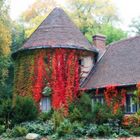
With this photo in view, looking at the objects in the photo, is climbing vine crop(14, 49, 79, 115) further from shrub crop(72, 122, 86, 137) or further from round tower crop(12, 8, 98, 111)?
shrub crop(72, 122, 86, 137)

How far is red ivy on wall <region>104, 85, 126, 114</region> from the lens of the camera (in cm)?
2264

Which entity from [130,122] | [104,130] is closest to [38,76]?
[130,122]

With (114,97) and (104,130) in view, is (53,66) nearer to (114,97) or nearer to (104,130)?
(114,97)

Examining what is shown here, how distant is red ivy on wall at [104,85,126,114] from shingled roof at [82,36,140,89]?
504 mm

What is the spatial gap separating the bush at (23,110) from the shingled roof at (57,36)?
5809 mm

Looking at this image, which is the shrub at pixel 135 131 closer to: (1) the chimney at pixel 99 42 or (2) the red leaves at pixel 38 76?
(2) the red leaves at pixel 38 76

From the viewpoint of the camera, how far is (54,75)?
Answer: 2558 centimetres

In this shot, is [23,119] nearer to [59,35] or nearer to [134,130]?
[134,130]

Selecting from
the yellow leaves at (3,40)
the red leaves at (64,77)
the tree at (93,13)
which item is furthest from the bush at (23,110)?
the tree at (93,13)

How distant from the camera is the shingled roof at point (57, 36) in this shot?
86.0 feet

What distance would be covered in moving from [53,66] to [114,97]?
210 inches

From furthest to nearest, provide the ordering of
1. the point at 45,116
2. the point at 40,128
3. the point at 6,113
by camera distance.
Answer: the point at 45,116 < the point at 6,113 < the point at 40,128

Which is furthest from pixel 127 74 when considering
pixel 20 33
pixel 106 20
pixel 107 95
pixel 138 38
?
pixel 106 20

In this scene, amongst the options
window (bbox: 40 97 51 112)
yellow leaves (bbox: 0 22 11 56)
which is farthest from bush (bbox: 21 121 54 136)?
yellow leaves (bbox: 0 22 11 56)
